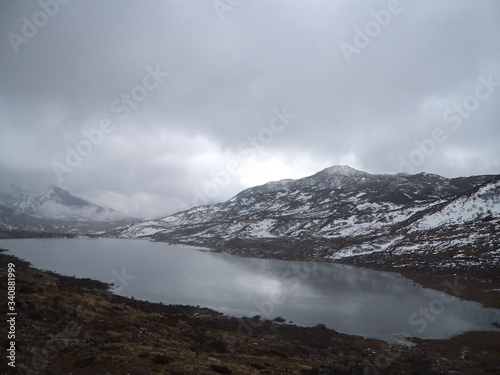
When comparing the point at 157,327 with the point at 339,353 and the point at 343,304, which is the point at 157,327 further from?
the point at 343,304

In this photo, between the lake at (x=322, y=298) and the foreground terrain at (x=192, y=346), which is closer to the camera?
the foreground terrain at (x=192, y=346)

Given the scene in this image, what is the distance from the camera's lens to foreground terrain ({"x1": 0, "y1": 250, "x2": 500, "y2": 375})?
65.3 feet

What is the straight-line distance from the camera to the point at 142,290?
235 ft

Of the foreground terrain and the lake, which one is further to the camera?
the lake

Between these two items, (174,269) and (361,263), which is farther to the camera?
(361,263)

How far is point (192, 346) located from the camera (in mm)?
30375

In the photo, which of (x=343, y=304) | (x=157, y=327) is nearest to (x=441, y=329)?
(x=343, y=304)

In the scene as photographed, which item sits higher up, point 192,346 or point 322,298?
point 322,298

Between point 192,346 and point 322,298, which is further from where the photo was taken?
point 322,298

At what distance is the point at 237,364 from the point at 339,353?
1740 cm

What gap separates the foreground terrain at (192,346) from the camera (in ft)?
65.3

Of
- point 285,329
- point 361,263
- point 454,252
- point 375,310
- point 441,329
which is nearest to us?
point 285,329

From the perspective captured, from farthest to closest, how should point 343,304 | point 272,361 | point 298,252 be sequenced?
point 298,252, point 343,304, point 272,361

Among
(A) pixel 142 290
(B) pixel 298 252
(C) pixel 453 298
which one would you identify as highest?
(B) pixel 298 252
